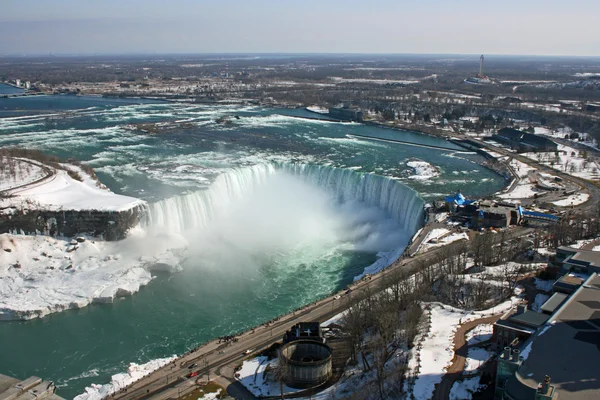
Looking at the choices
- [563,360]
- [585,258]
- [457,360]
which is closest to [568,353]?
[563,360]

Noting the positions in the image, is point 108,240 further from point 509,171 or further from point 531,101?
point 531,101

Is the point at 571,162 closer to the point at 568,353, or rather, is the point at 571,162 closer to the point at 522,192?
the point at 522,192

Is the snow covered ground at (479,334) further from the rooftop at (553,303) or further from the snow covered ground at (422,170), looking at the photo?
the snow covered ground at (422,170)

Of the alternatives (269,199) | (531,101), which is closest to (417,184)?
(269,199)

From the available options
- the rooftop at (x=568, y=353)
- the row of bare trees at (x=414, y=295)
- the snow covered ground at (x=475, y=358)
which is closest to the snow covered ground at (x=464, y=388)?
the snow covered ground at (x=475, y=358)

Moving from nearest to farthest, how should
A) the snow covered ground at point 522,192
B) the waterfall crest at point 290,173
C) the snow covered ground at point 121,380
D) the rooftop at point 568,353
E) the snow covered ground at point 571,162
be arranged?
the rooftop at point 568,353
the snow covered ground at point 121,380
the waterfall crest at point 290,173
the snow covered ground at point 522,192
the snow covered ground at point 571,162
